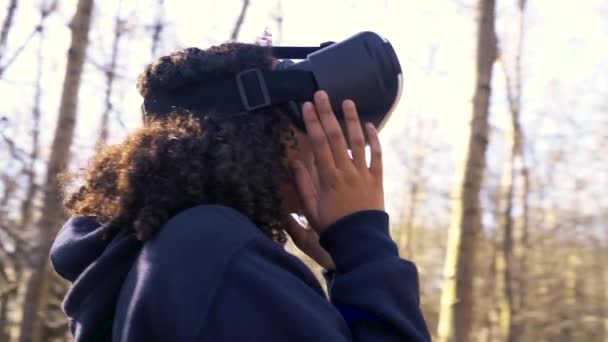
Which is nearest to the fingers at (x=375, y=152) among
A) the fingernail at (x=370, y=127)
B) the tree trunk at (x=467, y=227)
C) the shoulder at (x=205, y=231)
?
the fingernail at (x=370, y=127)

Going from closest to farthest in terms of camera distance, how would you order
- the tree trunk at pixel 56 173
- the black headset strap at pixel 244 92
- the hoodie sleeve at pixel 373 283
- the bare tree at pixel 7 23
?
the hoodie sleeve at pixel 373 283, the black headset strap at pixel 244 92, the tree trunk at pixel 56 173, the bare tree at pixel 7 23

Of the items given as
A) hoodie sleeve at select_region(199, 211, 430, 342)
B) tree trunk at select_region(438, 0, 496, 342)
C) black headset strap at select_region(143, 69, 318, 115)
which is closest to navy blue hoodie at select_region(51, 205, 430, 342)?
hoodie sleeve at select_region(199, 211, 430, 342)

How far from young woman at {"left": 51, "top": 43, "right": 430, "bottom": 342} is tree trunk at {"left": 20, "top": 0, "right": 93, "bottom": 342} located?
4.04 metres

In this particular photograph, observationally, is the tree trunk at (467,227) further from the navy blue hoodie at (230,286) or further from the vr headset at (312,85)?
the navy blue hoodie at (230,286)

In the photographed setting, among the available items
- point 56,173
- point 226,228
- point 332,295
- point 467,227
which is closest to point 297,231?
point 332,295

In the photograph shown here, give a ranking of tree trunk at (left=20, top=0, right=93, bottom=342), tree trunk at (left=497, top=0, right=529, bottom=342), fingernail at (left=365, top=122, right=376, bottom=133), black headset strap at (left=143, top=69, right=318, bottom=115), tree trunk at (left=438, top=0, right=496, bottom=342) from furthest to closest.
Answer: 1. tree trunk at (left=497, top=0, right=529, bottom=342)
2. tree trunk at (left=20, top=0, right=93, bottom=342)
3. tree trunk at (left=438, top=0, right=496, bottom=342)
4. fingernail at (left=365, top=122, right=376, bottom=133)
5. black headset strap at (left=143, top=69, right=318, bottom=115)

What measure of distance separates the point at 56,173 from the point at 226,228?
4783 mm

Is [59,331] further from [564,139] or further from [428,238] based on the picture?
[428,238]

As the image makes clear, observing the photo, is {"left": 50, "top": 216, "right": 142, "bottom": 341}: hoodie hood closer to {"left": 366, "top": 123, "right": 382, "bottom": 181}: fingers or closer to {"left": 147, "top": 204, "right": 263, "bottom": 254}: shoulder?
{"left": 147, "top": 204, "right": 263, "bottom": 254}: shoulder

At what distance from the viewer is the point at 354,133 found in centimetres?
156

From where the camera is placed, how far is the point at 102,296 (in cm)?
138

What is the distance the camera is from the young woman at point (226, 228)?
123 centimetres

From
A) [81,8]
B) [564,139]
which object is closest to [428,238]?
[564,139]

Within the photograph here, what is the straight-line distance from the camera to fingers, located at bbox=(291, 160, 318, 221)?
1544 millimetres
